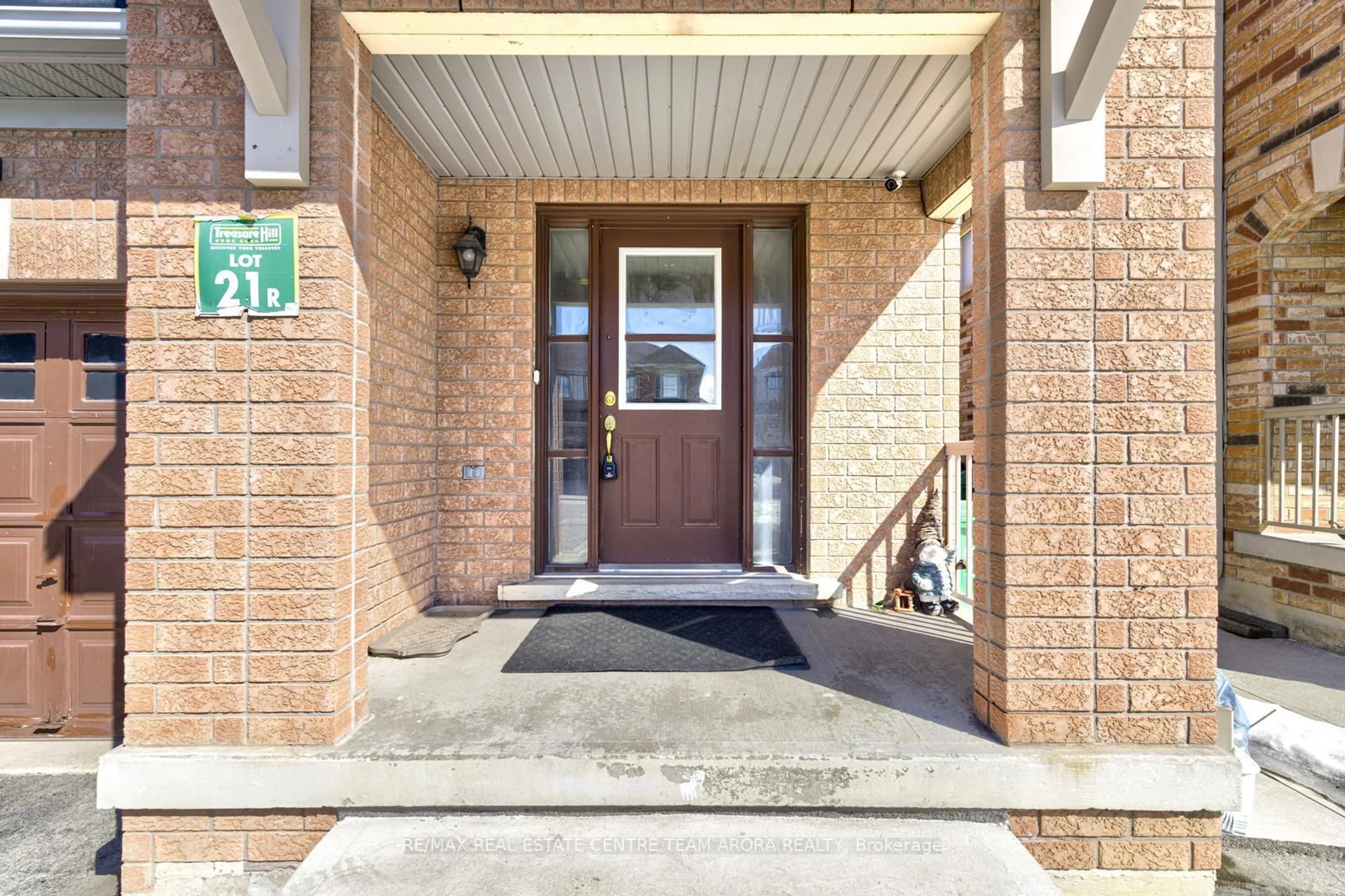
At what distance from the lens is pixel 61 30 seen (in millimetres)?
2223

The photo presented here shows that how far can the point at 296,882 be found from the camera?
1.64 m

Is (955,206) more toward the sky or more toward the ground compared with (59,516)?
more toward the sky

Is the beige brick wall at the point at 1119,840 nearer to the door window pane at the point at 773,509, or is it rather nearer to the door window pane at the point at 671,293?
the door window pane at the point at 773,509

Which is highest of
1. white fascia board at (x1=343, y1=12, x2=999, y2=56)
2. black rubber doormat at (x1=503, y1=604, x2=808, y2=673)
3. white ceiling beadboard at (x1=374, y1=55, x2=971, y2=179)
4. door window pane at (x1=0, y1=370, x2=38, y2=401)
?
white ceiling beadboard at (x1=374, y1=55, x2=971, y2=179)

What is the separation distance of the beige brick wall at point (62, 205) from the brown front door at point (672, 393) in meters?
2.33

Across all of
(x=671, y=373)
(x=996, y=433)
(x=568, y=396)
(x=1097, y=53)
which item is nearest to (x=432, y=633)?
(x=568, y=396)

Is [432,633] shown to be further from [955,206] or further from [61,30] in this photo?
[955,206]

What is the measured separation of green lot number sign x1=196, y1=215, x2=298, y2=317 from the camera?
1.96m

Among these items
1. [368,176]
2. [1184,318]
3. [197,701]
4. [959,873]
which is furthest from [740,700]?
[368,176]

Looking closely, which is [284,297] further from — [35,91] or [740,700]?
[740,700]

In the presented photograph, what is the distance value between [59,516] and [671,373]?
3095 millimetres

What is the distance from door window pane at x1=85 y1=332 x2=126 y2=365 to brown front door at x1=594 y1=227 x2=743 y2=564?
231 cm

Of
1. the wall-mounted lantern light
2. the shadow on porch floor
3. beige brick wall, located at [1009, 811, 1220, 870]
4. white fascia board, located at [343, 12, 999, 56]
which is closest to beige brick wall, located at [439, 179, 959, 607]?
the wall-mounted lantern light

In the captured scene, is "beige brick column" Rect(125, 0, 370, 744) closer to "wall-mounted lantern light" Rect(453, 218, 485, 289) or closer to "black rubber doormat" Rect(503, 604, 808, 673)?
"black rubber doormat" Rect(503, 604, 808, 673)
